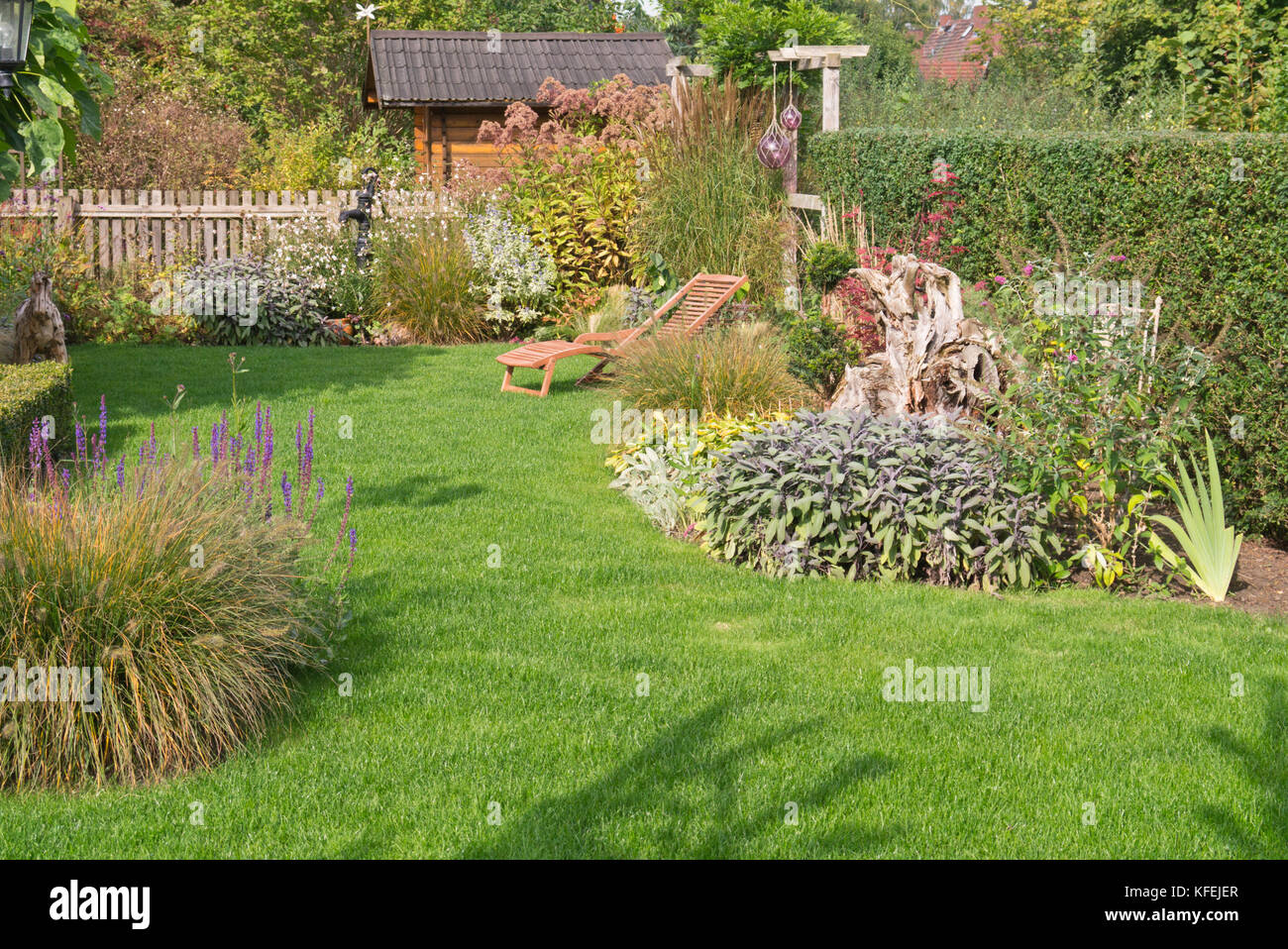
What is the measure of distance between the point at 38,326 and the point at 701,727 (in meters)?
7.45

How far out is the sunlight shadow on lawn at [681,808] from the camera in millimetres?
3641

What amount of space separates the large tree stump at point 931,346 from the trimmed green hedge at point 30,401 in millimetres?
5008

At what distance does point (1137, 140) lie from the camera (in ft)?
24.0

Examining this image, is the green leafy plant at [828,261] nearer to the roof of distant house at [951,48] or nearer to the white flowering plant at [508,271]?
the white flowering plant at [508,271]

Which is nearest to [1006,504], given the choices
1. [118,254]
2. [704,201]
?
[704,201]

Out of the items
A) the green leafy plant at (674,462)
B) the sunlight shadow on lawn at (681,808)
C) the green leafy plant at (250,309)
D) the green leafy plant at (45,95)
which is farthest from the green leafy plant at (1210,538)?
the green leafy plant at (250,309)

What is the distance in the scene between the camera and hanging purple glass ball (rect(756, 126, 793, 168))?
1234cm

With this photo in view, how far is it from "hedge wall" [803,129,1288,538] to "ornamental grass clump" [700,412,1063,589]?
130 centimetres

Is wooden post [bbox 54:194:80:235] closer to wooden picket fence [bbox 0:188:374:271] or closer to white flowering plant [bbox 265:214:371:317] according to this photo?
wooden picket fence [bbox 0:188:374:271]

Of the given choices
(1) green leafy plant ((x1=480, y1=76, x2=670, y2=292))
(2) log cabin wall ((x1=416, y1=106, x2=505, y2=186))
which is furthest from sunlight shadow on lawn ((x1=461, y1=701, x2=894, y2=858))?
(2) log cabin wall ((x1=416, y1=106, x2=505, y2=186))

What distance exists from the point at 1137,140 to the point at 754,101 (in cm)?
639

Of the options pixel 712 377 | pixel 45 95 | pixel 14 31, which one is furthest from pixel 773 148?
pixel 14 31

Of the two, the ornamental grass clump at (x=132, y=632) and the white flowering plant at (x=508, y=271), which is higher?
the white flowering plant at (x=508, y=271)

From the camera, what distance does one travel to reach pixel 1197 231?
685 centimetres
